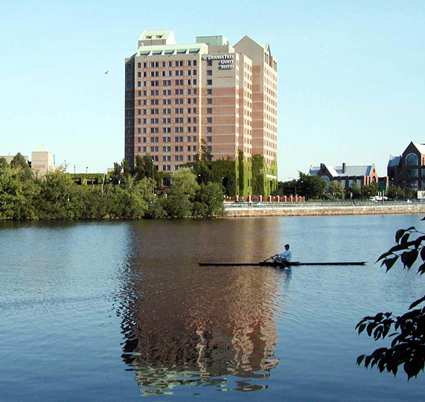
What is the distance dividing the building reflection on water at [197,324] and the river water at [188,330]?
0.19ft

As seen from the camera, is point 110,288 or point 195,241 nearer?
point 110,288

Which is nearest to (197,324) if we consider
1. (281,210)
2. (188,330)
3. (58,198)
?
(188,330)

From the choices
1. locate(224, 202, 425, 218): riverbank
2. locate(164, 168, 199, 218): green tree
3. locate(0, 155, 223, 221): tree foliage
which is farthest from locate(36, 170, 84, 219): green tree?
locate(224, 202, 425, 218): riverbank

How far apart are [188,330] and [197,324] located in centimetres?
143

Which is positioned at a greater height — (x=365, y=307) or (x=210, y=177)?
(x=210, y=177)

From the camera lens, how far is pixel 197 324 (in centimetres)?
3089

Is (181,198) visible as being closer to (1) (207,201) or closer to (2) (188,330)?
(1) (207,201)

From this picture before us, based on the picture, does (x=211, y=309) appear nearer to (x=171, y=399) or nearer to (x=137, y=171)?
(x=171, y=399)

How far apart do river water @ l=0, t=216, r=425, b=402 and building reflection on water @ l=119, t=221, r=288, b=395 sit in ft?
0.19

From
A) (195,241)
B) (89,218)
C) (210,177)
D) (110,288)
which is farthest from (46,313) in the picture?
(210,177)

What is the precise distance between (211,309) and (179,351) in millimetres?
9200

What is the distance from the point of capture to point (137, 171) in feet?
631

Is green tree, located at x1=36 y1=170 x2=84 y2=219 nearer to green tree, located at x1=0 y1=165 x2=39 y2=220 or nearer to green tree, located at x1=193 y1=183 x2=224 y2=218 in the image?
green tree, located at x1=0 y1=165 x2=39 y2=220

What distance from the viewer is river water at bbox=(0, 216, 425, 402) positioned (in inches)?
840
